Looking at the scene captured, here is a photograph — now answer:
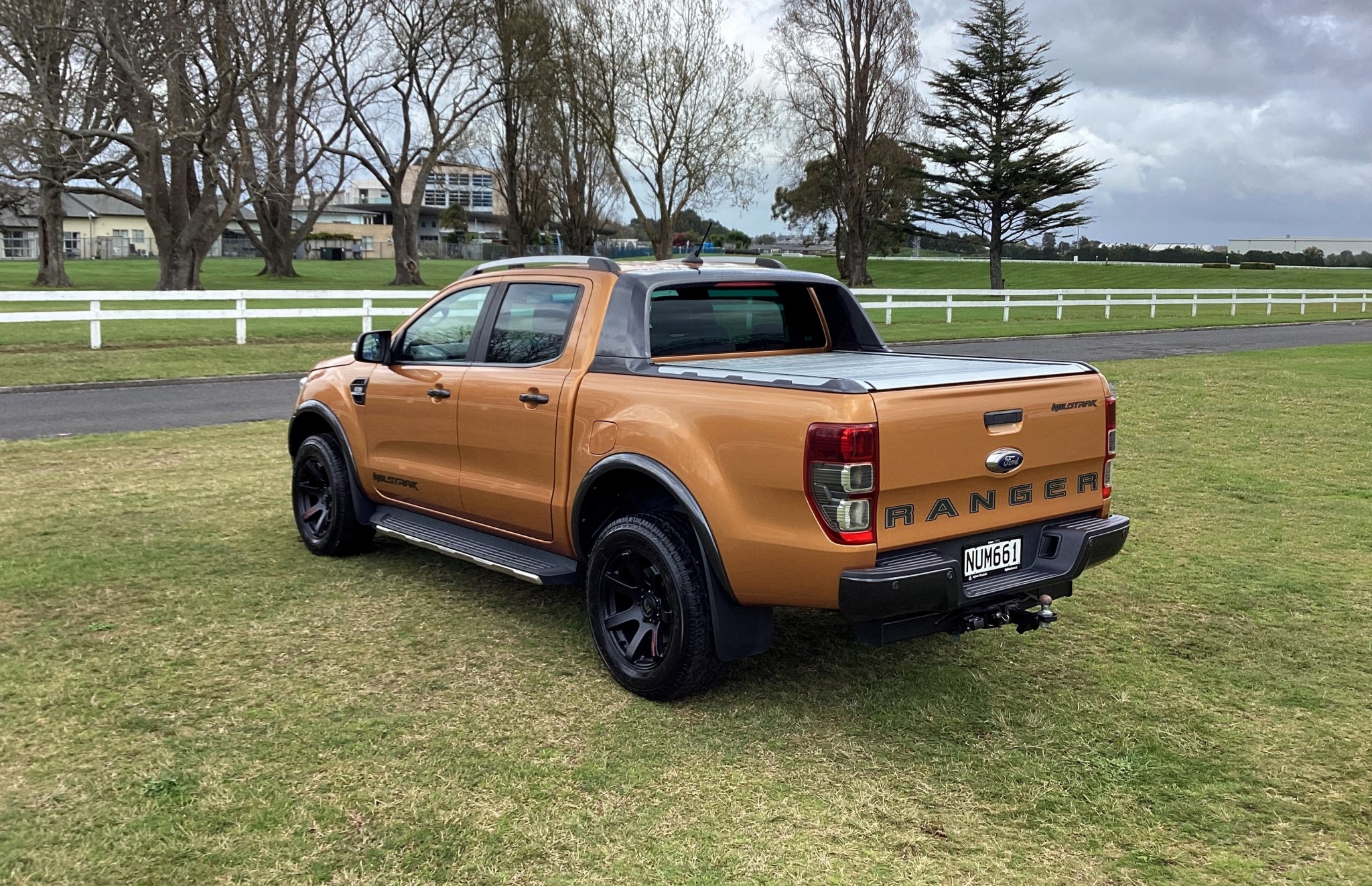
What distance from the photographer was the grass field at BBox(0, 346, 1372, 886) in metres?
3.58

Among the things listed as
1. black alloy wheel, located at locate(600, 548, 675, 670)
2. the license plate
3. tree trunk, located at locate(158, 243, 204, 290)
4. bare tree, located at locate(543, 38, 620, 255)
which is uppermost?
bare tree, located at locate(543, 38, 620, 255)

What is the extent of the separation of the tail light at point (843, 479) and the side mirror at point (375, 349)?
131 inches

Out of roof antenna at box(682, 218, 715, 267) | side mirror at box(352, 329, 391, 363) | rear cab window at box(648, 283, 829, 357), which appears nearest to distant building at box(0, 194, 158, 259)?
side mirror at box(352, 329, 391, 363)

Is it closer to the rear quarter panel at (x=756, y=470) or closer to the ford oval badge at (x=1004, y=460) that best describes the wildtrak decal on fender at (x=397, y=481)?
the rear quarter panel at (x=756, y=470)

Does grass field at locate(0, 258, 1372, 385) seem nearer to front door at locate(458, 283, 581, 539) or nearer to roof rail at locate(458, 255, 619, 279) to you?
roof rail at locate(458, 255, 619, 279)

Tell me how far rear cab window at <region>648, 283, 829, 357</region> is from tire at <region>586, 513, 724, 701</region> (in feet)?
3.39

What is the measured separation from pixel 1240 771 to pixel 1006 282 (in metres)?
70.7

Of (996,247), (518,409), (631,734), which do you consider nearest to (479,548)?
(518,409)

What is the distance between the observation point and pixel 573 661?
5336 millimetres

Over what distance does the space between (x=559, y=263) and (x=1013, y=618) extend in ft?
9.02

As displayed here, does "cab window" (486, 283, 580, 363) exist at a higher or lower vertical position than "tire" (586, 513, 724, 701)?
higher

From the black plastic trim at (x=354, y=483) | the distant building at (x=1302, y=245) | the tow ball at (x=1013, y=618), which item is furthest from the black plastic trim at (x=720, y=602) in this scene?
the distant building at (x=1302, y=245)

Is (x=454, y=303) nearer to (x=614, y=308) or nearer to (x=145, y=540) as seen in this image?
(x=614, y=308)

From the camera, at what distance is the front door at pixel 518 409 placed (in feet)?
17.8
